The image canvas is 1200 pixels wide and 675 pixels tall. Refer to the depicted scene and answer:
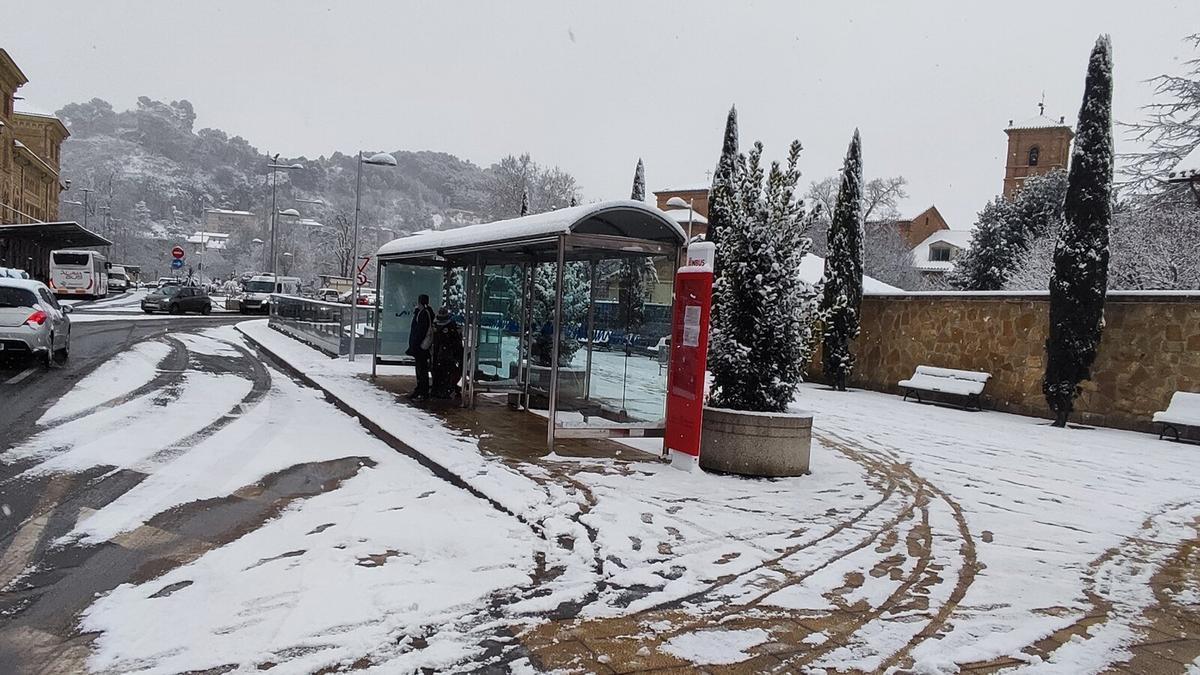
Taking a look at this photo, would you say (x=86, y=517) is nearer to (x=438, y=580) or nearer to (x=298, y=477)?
(x=298, y=477)

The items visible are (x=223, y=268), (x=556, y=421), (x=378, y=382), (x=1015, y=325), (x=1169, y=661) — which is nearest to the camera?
(x=1169, y=661)

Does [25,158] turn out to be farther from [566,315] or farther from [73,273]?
[566,315]

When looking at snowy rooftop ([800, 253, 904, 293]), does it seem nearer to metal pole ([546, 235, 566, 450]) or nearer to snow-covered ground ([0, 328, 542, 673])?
metal pole ([546, 235, 566, 450])

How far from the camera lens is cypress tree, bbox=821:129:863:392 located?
2053cm

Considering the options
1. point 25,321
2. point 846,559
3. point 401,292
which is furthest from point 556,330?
point 25,321

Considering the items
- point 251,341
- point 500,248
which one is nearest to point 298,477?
point 500,248

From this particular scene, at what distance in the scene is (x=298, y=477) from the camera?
8.09 m

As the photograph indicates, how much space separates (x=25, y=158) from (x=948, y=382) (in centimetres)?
6875

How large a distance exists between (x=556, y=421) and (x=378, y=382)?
697 centimetres

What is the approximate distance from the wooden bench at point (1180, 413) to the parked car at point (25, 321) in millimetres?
18406

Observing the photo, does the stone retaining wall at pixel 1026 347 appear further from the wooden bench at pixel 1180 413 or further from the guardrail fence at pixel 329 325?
the guardrail fence at pixel 329 325

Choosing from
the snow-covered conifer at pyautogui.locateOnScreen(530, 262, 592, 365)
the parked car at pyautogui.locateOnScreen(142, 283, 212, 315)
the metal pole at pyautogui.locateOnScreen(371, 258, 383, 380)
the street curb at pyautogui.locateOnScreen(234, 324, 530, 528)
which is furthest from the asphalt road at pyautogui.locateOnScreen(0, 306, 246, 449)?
the parked car at pyautogui.locateOnScreen(142, 283, 212, 315)

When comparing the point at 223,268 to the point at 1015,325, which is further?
the point at 223,268

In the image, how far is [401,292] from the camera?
17016 millimetres
